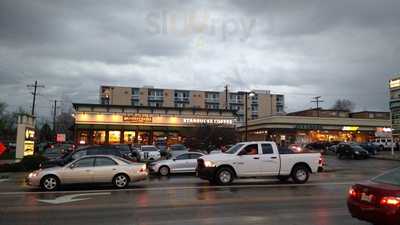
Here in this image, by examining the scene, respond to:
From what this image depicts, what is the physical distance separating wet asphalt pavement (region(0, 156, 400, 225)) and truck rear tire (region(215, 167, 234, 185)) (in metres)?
0.64

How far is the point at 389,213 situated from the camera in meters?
7.14

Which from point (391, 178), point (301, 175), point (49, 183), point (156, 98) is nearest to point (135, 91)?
point (156, 98)

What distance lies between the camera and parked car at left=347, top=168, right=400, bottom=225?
7.16 meters

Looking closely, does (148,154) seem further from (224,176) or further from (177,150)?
(224,176)

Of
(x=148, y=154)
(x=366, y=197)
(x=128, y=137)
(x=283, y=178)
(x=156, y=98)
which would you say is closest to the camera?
(x=366, y=197)

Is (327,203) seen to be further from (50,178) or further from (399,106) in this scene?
(399,106)

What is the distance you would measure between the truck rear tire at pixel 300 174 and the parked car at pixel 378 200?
956cm

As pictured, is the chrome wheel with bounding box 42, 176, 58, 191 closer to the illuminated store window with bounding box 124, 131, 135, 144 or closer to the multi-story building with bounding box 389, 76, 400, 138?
the multi-story building with bounding box 389, 76, 400, 138

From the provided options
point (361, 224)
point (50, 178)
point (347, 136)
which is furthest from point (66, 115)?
point (361, 224)

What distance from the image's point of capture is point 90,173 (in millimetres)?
16125

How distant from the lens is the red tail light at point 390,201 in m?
7.12

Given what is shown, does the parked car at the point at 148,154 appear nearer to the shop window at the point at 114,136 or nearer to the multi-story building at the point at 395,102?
the multi-story building at the point at 395,102

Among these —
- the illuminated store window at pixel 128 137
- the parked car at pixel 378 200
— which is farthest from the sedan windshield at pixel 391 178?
the illuminated store window at pixel 128 137

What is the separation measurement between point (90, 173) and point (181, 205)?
5.69 m
